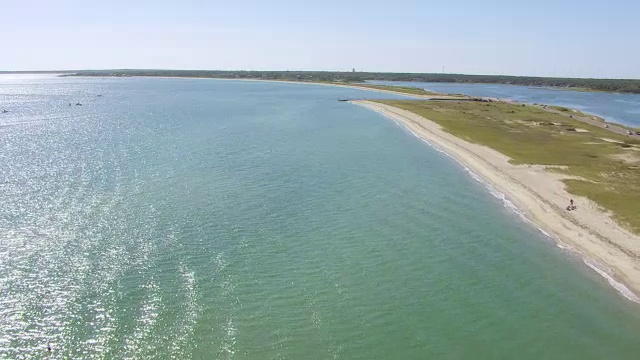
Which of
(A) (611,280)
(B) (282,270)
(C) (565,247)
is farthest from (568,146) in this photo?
(B) (282,270)

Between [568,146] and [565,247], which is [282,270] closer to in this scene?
[565,247]

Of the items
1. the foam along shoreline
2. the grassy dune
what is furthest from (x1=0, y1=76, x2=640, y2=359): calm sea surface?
the grassy dune

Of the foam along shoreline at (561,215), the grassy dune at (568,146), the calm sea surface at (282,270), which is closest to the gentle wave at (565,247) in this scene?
the foam along shoreline at (561,215)

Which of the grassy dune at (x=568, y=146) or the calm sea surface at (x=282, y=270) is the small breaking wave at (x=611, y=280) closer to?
the calm sea surface at (x=282, y=270)

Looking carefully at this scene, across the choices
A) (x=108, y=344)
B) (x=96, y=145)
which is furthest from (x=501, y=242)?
(x=96, y=145)

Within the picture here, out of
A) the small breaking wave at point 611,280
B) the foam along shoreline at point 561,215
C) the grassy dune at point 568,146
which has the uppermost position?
the grassy dune at point 568,146

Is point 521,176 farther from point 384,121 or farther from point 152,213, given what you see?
point 384,121
